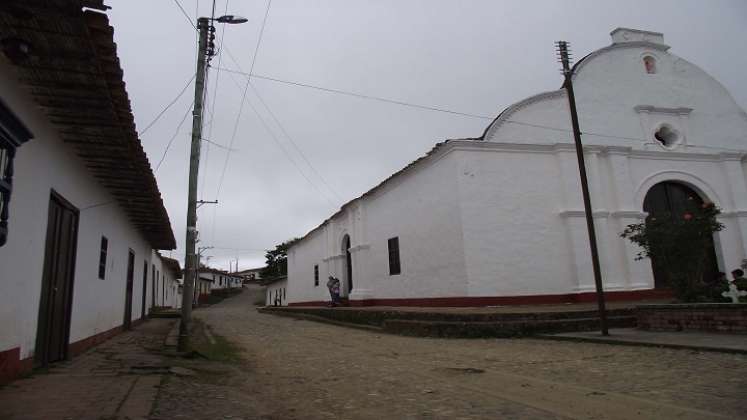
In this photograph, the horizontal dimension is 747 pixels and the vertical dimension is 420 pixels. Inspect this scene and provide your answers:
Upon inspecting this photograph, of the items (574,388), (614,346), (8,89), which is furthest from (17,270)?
(614,346)

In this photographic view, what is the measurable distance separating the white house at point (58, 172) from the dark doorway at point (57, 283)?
0.01 m

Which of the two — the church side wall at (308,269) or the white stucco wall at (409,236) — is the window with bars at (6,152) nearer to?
the white stucco wall at (409,236)

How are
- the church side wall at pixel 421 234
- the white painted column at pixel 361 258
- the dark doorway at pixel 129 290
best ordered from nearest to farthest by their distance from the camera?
the dark doorway at pixel 129 290 < the church side wall at pixel 421 234 < the white painted column at pixel 361 258

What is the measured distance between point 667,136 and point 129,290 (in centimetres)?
1663

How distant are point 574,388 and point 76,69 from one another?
530 cm

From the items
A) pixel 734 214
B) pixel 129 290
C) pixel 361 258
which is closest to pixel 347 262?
pixel 361 258

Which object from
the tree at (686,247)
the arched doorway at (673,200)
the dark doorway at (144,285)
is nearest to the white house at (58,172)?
the dark doorway at (144,285)

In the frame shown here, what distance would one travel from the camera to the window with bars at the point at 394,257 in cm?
1710

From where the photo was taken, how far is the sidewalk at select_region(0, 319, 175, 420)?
366 centimetres

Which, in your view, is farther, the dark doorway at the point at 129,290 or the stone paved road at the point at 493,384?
the dark doorway at the point at 129,290

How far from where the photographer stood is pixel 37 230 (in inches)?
220

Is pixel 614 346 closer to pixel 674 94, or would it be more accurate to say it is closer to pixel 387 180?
pixel 387 180

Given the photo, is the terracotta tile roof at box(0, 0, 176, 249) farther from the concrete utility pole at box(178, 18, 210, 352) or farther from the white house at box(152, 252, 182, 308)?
the white house at box(152, 252, 182, 308)

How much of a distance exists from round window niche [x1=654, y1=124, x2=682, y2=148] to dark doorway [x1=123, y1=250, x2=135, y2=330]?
51.6 ft
